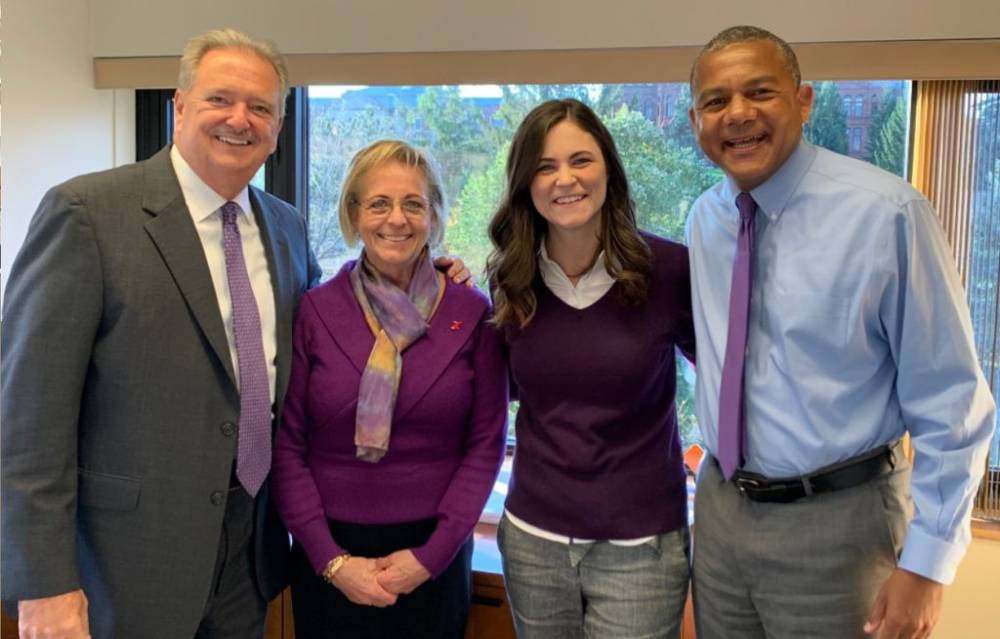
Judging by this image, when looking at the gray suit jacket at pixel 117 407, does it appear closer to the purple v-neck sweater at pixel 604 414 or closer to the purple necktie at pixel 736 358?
the purple v-neck sweater at pixel 604 414

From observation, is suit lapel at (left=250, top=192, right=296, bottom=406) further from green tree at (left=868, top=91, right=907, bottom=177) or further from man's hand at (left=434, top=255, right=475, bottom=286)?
green tree at (left=868, top=91, right=907, bottom=177)

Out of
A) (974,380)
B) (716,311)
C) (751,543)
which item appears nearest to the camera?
(974,380)

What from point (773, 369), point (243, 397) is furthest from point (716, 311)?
point (243, 397)

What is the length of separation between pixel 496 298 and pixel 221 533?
685 mm

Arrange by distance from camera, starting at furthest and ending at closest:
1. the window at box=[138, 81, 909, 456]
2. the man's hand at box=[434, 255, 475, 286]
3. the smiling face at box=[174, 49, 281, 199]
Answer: the window at box=[138, 81, 909, 456] → the man's hand at box=[434, 255, 475, 286] → the smiling face at box=[174, 49, 281, 199]

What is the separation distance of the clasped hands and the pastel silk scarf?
200 mm

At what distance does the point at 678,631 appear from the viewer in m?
1.57

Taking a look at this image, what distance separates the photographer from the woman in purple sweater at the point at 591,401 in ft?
4.96

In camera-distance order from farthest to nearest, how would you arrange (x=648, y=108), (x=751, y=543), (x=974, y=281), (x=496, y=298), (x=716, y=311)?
(x=648, y=108) < (x=974, y=281) < (x=496, y=298) < (x=716, y=311) < (x=751, y=543)

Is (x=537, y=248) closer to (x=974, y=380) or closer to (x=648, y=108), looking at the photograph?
(x=974, y=380)

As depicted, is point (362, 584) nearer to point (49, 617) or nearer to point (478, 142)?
point (49, 617)

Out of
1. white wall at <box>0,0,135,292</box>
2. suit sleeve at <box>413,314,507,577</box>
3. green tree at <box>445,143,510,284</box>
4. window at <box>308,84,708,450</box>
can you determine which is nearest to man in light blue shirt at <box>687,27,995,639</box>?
suit sleeve at <box>413,314,507,577</box>

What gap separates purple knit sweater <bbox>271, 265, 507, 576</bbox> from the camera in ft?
5.27

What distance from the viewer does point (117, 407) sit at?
1.42m
